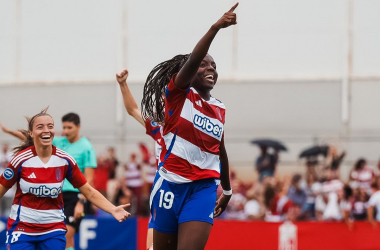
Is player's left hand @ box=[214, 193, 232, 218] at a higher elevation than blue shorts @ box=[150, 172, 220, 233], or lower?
lower

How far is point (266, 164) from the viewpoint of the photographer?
1867 centimetres

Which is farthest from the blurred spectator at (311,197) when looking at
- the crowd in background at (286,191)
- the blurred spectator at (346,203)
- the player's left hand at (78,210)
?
the player's left hand at (78,210)

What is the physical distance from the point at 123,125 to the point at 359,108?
756 centimetres

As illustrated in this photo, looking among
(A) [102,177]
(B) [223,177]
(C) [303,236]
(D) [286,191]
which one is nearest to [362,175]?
(D) [286,191]

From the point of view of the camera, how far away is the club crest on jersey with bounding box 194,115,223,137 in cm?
625

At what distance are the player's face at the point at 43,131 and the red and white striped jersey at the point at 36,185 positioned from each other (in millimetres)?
185

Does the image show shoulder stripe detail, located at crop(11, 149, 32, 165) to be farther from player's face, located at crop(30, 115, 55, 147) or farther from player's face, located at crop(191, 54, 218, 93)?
player's face, located at crop(191, 54, 218, 93)

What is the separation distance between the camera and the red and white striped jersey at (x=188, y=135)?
6230mm

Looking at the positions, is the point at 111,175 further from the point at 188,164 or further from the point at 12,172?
the point at 188,164

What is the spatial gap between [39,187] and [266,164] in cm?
1172

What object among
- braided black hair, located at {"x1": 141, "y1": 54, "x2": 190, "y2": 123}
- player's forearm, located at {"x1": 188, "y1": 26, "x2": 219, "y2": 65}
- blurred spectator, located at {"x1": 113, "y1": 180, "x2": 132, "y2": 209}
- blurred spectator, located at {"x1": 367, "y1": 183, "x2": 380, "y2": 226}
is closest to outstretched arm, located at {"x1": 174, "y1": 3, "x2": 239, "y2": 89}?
player's forearm, located at {"x1": 188, "y1": 26, "x2": 219, "y2": 65}

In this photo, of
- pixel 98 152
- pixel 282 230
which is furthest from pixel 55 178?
pixel 98 152

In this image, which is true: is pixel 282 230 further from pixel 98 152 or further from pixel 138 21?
pixel 138 21

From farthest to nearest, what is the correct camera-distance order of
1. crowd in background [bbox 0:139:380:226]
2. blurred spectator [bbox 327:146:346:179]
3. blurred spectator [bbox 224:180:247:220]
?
blurred spectator [bbox 327:146:346:179] < blurred spectator [bbox 224:180:247:220] < crowd in background [bbox 0:139:380:226]
